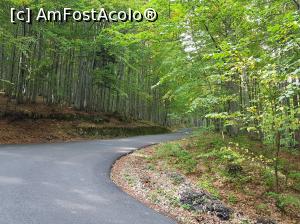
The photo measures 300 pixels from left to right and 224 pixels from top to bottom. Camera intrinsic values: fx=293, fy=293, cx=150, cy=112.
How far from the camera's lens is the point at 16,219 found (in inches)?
197

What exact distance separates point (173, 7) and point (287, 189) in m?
7.40

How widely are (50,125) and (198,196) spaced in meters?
12.9

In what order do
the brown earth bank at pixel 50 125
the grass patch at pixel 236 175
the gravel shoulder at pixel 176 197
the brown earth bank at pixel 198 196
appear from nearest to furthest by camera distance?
the gravel shoulder at pixel 176 197 < the brown earth bank at pixel 198 196 < the grass patch at pixel 236 175 < the brown earth bank at pixel 50 125

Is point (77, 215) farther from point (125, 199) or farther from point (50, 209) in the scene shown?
point (125, 199)

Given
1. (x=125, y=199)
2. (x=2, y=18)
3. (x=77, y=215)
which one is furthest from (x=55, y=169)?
(x=2, y=18)

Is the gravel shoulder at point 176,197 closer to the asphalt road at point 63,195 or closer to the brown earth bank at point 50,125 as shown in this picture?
the asphalt road at point 63,195

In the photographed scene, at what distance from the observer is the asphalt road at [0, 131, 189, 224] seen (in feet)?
17.6

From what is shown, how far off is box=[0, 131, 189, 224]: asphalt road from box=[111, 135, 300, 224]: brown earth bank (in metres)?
0.52

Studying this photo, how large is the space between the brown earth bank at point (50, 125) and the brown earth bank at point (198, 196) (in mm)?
7232

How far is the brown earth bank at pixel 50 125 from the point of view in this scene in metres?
15.4

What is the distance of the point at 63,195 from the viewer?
654cm

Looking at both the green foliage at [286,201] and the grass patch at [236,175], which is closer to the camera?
the green foliage at [286,201]

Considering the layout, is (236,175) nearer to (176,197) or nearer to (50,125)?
(176,197)

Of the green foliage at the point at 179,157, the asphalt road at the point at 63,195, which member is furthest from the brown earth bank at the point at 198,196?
the asphalt road at the point at 63,195
